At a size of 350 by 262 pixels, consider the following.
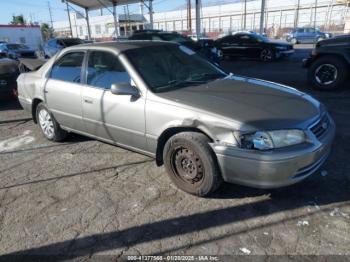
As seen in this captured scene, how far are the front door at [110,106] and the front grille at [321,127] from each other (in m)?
1.84

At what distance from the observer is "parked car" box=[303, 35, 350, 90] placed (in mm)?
8016

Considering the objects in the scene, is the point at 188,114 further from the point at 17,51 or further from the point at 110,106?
the point at 17,51

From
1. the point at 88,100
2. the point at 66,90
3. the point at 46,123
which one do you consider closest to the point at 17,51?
the point at 46,123

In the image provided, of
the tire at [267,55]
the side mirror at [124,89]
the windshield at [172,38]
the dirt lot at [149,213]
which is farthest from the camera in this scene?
the tire at [267,55]

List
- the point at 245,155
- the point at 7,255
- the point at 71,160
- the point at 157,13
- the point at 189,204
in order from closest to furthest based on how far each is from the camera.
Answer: the point at 7,255 → the point at 245,155 → the point at 189,204 → the point at 71,160 → the point at 157,13

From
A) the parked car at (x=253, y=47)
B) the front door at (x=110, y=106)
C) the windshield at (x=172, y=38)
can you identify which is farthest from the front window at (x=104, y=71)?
the parked car at (x=253, y=47)

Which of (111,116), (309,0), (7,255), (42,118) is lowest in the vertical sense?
(7,255)

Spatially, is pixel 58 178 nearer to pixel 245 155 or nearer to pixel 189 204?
pixel 189 204

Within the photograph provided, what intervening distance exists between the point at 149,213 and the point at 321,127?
2012mm

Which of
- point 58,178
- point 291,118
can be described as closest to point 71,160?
point 58,178

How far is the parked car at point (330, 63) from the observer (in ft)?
26.3

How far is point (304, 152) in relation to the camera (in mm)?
3070

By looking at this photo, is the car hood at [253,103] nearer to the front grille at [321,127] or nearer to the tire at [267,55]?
the front grille at [321,127]

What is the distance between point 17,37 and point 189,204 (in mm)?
41413
